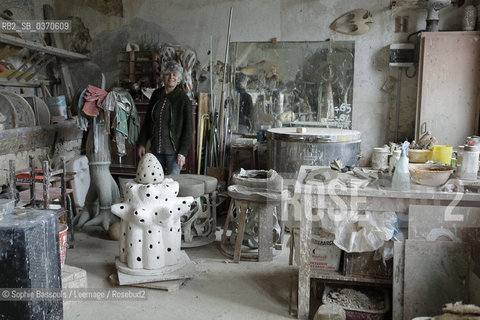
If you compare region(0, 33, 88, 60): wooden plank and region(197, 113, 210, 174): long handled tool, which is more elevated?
region(0, 33, 88, 60): wooden plank

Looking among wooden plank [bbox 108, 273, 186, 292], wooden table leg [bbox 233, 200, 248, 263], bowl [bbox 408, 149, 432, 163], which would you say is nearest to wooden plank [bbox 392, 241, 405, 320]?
bowl [bbox 408, 149, 432, 163]

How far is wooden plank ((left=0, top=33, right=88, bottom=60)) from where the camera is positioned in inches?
200

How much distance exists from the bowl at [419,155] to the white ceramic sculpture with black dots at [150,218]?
1912 mm

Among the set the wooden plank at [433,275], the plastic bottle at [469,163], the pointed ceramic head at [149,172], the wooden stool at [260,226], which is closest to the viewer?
the wooden plank at [433,275]

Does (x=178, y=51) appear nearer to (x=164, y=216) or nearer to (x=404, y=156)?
(x=164, y=216)

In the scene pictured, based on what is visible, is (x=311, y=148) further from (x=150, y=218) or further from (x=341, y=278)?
(x=150, y=218)

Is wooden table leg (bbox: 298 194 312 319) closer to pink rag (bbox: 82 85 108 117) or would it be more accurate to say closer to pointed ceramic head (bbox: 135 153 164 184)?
pointed ceramic head (bbox: 135 153 164 184)

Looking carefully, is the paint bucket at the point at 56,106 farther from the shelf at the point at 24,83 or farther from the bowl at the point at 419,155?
the bowl at the point at 419,155

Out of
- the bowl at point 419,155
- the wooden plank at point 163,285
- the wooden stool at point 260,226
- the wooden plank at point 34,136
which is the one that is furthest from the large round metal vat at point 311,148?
the wooden plank at point 34,136

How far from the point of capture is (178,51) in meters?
6.32

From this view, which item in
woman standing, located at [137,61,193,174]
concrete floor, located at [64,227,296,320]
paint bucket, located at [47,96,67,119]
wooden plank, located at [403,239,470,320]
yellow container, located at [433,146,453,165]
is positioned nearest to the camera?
wooden plank, located at [403,239,470,320]

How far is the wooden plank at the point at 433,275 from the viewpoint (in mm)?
2941

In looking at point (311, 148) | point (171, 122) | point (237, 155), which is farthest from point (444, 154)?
point (237, 155)

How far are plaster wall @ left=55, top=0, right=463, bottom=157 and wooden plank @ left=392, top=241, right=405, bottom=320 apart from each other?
10.6 ft
